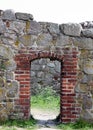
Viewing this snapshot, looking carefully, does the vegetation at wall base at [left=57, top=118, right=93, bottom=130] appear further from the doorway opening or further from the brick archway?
the doorway opening

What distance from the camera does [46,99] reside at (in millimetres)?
12125

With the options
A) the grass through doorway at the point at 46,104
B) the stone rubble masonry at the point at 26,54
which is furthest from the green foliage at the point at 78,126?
the grass through doorway at the point at 46,104

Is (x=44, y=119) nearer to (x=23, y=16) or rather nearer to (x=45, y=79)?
(x=23, y=16)

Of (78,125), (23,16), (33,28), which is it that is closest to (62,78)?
(78,125)

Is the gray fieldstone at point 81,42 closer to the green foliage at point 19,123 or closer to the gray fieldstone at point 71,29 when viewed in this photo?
the gray fieldstone at point 71,29

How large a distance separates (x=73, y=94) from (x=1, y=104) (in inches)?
63.5

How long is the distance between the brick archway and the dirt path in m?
0.33

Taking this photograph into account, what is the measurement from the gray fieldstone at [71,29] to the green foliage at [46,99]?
3.43 metres

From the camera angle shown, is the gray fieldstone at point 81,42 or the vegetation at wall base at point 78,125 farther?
the gray fieldstone at point 81,42

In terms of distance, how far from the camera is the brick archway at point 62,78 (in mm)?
8133

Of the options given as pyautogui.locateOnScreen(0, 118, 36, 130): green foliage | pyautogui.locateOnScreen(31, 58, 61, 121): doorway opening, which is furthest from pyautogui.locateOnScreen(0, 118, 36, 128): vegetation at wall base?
pyautogui.locateOnScreen(31, 58, 61, 121): doorway opening

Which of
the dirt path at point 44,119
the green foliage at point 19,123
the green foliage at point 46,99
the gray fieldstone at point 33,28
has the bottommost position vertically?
the green foliage at point 46,99

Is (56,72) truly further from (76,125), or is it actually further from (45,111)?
(76,125)

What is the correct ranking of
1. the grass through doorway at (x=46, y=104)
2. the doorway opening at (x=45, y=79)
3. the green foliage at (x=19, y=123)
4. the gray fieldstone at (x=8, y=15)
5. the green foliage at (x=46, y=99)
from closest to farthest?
1. the green foliage at (x=19, y=123)
2. the gray fieldstone at (x=8, y=15)
3. the grass through doorway at (x=46, y=104)
4. the green foliage at (x=46, y=99)
5. the doorway opening at (x=45, y=79)
